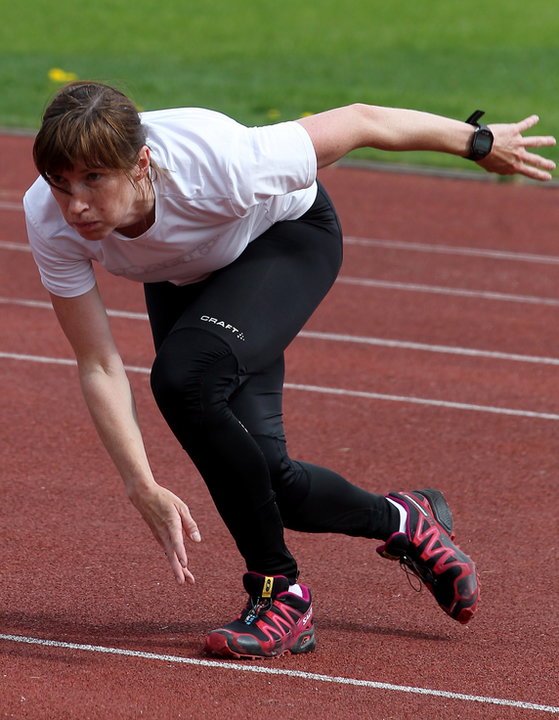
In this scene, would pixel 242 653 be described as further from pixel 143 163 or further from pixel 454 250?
pixel 454 250

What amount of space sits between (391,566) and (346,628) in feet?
2.01

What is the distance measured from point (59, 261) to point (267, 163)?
0.62 metres

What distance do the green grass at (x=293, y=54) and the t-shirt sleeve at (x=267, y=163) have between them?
11.7 metres

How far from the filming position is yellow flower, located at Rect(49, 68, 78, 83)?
18989 millimetres

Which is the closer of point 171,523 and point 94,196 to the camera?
point 94,196

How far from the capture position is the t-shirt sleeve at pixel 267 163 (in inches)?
131

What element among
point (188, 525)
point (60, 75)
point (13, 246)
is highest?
point (188, 525)

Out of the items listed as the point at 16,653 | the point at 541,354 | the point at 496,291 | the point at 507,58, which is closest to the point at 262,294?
the point at 16,653

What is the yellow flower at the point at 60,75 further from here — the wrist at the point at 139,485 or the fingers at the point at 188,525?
the fingers at the point at 188,525

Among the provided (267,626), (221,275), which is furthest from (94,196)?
(267,626)

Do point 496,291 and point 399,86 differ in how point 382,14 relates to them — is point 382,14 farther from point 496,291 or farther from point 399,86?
point 496,291

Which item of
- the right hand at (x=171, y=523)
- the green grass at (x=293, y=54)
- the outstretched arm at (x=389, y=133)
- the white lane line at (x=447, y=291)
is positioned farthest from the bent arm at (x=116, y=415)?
the green grass at (x=293, y=54)

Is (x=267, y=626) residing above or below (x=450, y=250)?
above

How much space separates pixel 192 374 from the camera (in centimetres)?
337
